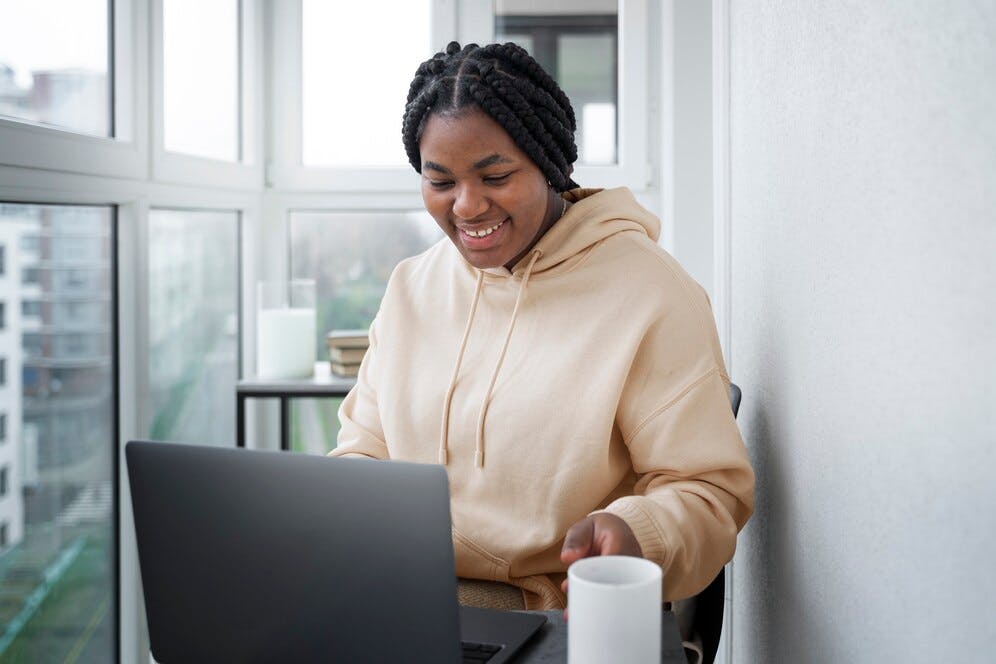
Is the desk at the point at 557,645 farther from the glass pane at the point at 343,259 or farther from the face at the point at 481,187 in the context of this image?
the glass pane at the point at 343,259

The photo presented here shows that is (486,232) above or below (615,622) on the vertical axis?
above

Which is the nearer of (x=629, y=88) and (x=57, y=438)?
(x=57, y=438)

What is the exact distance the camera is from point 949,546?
0.71m

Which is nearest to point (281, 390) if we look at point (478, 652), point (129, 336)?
point (129, 336)

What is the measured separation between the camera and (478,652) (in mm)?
945

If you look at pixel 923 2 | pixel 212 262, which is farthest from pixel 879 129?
pixel 212 262

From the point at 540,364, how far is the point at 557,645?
17.4 inches

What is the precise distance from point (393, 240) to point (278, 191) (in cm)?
35

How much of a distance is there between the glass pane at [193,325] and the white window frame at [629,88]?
0.86m

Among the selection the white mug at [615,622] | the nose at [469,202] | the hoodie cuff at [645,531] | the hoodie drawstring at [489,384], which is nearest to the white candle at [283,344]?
the hoodie drawstring at [489,384]

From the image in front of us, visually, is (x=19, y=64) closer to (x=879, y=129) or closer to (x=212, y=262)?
(x=212, y=262)

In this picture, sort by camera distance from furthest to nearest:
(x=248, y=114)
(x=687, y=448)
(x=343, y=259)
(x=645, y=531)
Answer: (x=343, y=259)
(x=248, y=114)
(x=687, y=448)
(x=645, y=531)

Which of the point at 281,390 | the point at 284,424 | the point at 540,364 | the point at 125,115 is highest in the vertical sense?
the point at 125,115

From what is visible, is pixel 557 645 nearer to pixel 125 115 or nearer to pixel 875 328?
pixel 875 328
